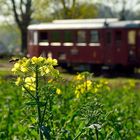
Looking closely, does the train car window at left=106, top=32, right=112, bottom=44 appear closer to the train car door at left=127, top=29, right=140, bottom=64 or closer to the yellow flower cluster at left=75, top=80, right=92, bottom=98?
the train car door at left=127, top=29, right=140, bottom=64

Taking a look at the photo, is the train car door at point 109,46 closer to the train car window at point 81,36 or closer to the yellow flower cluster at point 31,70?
the train car window at point 81,36

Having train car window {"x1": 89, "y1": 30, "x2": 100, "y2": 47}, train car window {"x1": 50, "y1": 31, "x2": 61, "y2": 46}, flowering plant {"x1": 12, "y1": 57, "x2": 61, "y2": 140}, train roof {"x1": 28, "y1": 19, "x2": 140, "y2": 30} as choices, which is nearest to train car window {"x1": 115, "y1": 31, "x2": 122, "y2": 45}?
train roof {"x1": 28, "y1": 19, "x2": 140, "y2": 30}

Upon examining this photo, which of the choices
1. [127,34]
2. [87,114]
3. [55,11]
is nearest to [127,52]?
[127,34]

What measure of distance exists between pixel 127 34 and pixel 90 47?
1901 mm

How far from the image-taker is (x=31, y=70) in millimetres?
3104

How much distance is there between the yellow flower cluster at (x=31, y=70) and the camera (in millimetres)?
3076

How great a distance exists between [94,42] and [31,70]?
24.5 m

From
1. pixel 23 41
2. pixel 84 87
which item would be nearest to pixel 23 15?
pixel 23 41

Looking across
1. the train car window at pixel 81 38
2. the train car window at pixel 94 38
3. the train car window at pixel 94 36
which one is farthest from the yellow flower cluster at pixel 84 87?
the train car window at pixel 81 38

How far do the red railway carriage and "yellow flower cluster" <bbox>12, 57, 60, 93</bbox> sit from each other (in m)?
23.7

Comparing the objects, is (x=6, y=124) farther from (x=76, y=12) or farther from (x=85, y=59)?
(x=76, y=12)

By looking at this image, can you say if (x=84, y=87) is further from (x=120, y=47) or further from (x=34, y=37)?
(x=34, y=37)

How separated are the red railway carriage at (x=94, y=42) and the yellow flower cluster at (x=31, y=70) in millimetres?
23656

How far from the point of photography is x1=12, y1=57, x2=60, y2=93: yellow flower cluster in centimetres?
308
